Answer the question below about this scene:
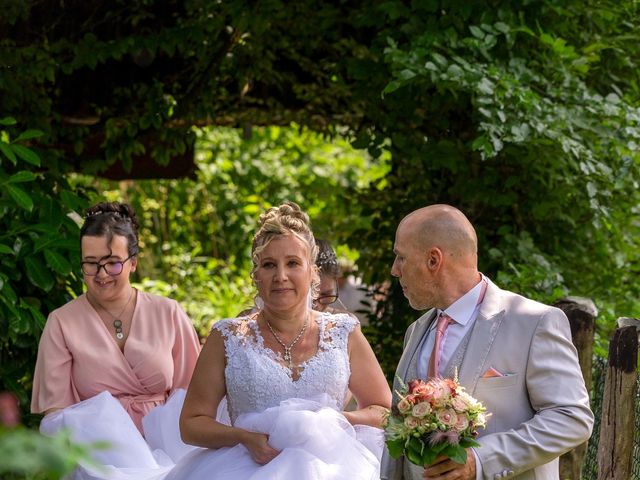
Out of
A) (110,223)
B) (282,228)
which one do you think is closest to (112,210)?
(110,223)

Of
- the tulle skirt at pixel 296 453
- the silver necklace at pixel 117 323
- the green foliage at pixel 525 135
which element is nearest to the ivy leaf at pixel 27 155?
the silver necklace at pixel 117 323

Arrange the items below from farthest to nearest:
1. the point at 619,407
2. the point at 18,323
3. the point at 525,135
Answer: the point at 525,135 → the point at 18,323 → the point at 619,407

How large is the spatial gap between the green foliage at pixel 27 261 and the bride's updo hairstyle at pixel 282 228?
7.72ft

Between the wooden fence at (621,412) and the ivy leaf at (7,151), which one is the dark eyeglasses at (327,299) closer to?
the wooden fence at (621,412)

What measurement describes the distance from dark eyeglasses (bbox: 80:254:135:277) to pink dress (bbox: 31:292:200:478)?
0.76 feet

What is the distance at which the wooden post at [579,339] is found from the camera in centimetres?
533

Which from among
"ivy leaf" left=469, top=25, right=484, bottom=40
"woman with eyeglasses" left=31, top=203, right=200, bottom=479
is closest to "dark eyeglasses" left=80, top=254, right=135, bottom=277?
"woman with eyeglasses" left=31, top=203, right=200, bottom=479

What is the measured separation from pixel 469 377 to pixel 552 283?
12.1 ft

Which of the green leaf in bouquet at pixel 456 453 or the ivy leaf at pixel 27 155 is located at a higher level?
the ivy leaf at pixel 27 155

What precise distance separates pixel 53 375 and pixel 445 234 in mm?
2445

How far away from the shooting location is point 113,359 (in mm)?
5234

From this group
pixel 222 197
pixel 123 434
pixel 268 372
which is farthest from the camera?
pixel 222 197

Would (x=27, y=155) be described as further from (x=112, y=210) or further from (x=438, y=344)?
(x=438, y=344)

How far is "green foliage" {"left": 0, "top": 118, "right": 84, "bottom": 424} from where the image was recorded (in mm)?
6305
